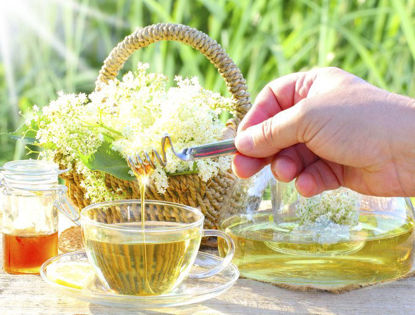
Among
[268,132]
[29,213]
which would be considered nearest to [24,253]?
[29,213]

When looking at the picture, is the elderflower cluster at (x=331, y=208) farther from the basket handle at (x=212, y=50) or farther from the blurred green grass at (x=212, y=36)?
the blurred green grass at (x=212, y=36)

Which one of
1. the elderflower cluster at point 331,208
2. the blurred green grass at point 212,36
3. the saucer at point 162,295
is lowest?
the saucer at point 162,295

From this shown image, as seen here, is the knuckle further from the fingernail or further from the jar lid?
the jar lid

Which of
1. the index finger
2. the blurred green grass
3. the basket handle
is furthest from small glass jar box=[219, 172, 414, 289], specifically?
the blurred green grass

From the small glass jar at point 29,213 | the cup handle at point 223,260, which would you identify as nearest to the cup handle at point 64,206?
the small glass jar at point 29,213

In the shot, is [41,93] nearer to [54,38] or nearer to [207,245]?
[54,38]

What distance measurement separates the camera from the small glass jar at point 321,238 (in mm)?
900

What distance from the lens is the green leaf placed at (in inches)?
38.2

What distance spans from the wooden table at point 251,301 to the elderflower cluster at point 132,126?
201 mm

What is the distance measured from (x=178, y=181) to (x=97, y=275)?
0.24 metres

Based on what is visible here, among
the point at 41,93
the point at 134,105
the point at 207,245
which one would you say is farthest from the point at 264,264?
the point at 41,93

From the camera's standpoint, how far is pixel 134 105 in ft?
3.37

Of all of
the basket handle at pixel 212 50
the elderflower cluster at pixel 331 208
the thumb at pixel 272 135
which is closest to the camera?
the thumb at pixel 272 135

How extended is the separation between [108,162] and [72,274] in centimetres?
22
